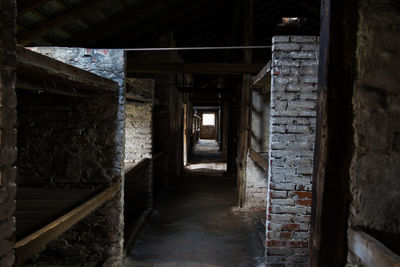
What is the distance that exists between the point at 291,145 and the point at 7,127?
8.20 feet

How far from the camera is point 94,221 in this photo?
3189mm

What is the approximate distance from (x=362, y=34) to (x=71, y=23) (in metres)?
4.45

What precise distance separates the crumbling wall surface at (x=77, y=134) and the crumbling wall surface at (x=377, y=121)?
240 centimetres

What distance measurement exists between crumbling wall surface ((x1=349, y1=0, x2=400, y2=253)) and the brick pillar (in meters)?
1.58

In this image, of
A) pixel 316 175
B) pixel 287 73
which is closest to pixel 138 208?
pixel 287 73

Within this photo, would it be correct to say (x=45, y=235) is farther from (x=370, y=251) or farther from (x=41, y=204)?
(x=370, y=251)

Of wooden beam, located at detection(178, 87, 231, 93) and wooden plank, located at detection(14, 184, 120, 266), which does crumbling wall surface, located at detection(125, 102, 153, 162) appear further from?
wooden plank, located at detection(14, 184, 120, 266)

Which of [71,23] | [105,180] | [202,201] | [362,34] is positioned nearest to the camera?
[362,34]

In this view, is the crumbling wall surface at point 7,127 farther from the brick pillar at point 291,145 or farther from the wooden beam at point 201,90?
the wooden beam at point 201,90

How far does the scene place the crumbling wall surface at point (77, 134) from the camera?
2959mm

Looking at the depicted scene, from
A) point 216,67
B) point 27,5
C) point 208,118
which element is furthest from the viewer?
point 208,118

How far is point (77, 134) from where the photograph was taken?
9.98 feet

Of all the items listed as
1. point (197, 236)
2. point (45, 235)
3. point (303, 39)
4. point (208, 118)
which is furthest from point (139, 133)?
point (208, 118)

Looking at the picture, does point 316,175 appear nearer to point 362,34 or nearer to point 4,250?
point 362,34
